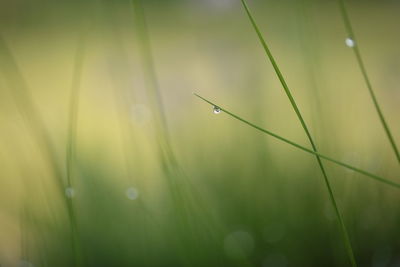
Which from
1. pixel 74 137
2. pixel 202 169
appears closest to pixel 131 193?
pixel 202 169

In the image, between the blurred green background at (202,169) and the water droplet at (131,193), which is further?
the water droplet at (131,193)

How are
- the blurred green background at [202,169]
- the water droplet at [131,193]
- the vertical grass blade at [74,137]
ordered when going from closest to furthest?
1. the vertical grass blade at [74,137]
2. the blurred green background at [202,169]
3. the water droplet at [131,193]

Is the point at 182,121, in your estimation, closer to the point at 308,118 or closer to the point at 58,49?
the point at 308,118

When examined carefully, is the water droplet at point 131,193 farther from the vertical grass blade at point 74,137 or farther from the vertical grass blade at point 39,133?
the vertical grass blade at point 74,137

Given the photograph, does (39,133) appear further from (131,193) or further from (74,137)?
(74,137)

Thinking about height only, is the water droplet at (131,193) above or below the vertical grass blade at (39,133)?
below

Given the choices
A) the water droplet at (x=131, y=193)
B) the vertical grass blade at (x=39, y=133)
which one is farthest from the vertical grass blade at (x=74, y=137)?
the water droplet at (x=131, y=193)

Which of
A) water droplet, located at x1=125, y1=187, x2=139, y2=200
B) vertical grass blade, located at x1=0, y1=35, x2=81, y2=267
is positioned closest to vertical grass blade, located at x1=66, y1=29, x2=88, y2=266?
vertical grass blade, located at x1=0, y1=35, x2=81, y2=267

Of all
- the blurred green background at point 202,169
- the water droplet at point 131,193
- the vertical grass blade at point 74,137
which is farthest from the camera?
the water droplet at point 131,193

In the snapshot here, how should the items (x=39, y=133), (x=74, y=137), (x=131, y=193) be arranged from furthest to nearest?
(x=39, y=133) → (x=131, y=193) → (x=74, y=137)
